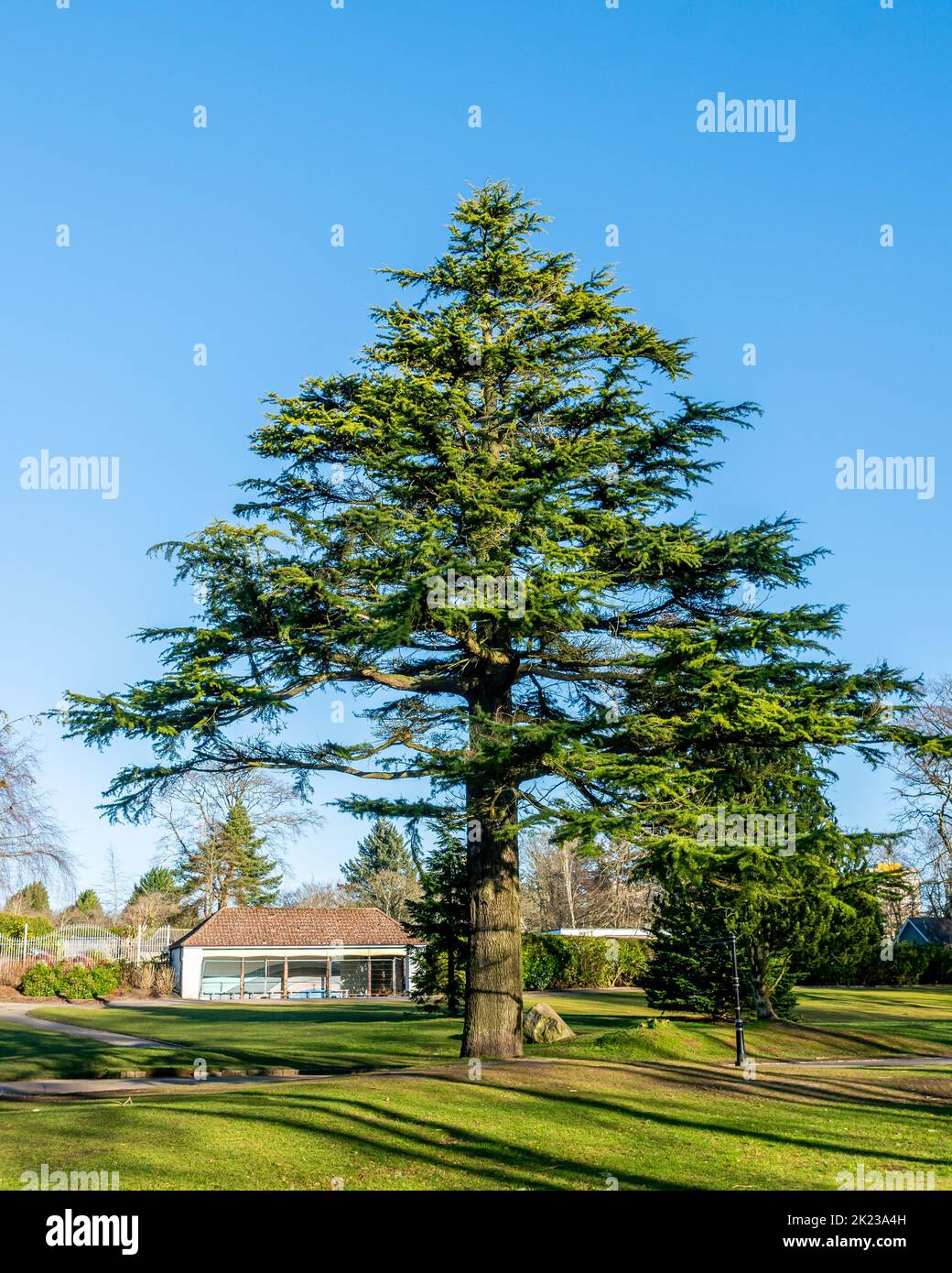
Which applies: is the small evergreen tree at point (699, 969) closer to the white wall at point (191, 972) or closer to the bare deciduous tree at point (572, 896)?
the white wall at point (191, 972)

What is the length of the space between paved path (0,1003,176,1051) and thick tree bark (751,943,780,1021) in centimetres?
1283

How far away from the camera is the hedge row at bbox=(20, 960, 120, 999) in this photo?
4294 centimetres

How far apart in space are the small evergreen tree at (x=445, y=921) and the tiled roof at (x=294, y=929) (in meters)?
21.4

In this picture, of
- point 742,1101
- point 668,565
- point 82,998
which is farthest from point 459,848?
point 82,998

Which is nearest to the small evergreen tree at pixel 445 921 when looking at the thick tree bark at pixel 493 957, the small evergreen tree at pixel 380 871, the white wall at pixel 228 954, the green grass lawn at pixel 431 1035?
the green grass lawn at pixel 431 1035

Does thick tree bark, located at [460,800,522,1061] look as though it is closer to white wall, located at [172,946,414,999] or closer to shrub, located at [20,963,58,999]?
shrub, located at [20,963,58,999]

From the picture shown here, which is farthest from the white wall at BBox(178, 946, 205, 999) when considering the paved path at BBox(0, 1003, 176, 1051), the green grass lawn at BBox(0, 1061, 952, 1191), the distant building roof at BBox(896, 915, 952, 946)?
the green grass lawn at BBox(0, 1061, 952, 1191)

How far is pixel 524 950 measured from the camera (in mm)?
39906

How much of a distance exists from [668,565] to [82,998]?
34972mm

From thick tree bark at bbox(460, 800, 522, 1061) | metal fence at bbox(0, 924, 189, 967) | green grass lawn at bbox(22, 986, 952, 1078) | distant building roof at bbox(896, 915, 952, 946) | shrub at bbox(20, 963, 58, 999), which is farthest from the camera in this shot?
distant building roof at bbox(896, 915, 952, 946)

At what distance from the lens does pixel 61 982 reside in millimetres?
42969

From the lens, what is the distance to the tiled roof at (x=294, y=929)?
51969mm

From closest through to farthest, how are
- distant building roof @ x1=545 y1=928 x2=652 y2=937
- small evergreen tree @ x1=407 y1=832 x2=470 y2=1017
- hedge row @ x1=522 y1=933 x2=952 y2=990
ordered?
small evergreen tree @ x1=407 y1=832 x2=470 y2=1017, hedge row @ x1=522 y1=933 x2=952 y2=990, distant building roof @ x1=545 y1=928 x2=652 y2=937
